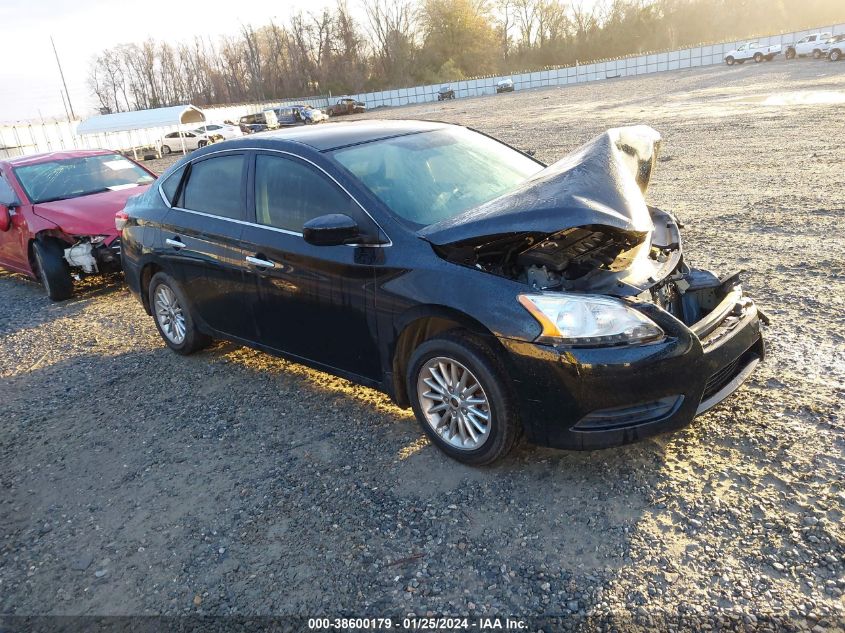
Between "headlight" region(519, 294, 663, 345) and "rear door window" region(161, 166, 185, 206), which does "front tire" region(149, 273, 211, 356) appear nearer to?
"rear door window" region(161, 166, 185, 206)

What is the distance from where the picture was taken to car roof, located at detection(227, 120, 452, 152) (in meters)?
4.38

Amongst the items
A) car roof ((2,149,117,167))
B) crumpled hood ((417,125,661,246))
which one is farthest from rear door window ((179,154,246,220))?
car roof ((2,149,117,167))

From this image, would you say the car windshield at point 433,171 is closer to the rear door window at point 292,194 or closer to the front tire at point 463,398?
the rear door window at point 292,194

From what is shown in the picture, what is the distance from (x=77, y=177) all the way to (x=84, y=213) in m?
1.12

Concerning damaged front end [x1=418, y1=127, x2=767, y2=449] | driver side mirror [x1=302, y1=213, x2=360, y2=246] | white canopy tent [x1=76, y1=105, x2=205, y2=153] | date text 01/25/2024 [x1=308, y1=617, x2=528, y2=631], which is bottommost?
date text 01/25/2024 [x1=308, y1=617, x2=528, y2=631]

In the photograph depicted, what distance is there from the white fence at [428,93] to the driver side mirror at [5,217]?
2714 cm

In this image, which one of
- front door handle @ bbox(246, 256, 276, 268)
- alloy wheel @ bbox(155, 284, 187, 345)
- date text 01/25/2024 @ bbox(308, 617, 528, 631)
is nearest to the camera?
date text 01/25/2024 @ bbox(308, 617, 528, 631)

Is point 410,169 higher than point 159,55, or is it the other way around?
point 159,55

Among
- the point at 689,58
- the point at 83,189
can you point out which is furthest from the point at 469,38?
the point at 83,189

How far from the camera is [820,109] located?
17922mm

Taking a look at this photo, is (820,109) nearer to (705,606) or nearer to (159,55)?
(705,606)

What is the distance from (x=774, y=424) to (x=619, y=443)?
3.55 feet

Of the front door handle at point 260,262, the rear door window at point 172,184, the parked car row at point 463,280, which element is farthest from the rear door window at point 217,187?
the front door handle at point 260,262

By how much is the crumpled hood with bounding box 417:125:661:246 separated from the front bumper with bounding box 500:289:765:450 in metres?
0.51
